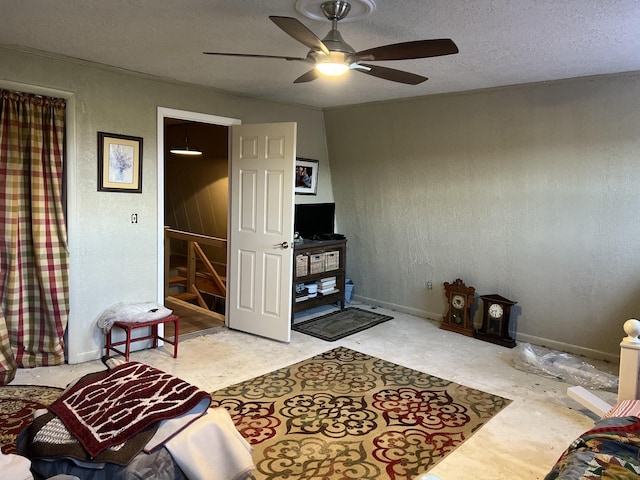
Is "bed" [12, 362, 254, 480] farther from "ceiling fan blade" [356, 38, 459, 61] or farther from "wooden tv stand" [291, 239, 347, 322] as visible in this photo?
"wooden tv stand" [291, 239, 347, 322]

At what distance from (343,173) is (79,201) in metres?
3.20

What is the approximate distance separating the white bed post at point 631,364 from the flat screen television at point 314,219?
3.67 m

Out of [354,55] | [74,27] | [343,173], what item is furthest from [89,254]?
[343,173]

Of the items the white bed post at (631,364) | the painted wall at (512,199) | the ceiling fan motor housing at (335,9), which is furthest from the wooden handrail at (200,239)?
the white bed post at (631,364)

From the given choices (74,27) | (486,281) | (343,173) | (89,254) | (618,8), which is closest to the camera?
(618,8)

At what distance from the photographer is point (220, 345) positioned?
175 inches

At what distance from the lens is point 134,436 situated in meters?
1.85

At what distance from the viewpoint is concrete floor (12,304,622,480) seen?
268cm

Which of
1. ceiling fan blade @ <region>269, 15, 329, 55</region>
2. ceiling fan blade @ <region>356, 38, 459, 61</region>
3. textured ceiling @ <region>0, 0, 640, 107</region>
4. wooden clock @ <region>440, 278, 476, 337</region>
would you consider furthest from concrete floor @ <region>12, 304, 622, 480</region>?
textured ceiling @ <region>0, 0, 640, 107</region>

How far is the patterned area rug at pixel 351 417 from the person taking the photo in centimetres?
258

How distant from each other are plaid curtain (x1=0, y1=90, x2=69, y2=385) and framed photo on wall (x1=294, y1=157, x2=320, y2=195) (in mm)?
2616

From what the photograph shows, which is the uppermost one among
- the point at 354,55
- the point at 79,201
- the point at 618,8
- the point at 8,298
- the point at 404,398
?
the point at 618,8

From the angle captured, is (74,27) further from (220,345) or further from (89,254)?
(220,345)

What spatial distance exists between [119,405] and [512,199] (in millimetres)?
3980
